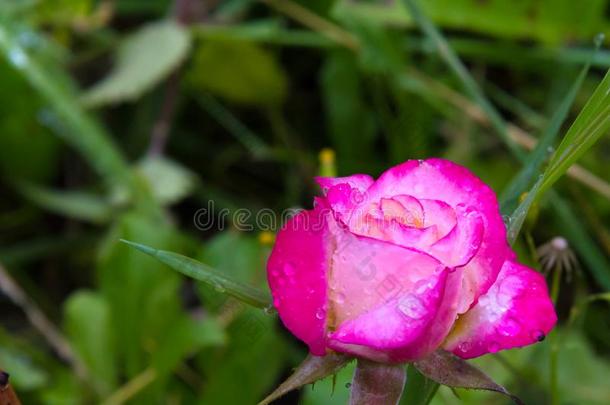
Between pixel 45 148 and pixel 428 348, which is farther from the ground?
pixel 428 348

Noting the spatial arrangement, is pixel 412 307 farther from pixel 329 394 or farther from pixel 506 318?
pixel 329 394

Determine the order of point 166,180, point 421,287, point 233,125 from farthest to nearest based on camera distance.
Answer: point 233,125 → point 166,180 → point 421,287

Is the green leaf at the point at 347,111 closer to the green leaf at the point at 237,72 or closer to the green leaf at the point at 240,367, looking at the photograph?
the green leaf at the point at 237,72

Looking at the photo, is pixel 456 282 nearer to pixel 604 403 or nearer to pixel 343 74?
pixel 604 403

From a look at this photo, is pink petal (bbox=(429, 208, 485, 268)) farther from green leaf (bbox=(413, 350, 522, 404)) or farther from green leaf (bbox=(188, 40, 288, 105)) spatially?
green leaf (bbox=(188, 40, 288, 105))

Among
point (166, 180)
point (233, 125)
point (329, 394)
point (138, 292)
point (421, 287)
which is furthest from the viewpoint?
point (233, 125)

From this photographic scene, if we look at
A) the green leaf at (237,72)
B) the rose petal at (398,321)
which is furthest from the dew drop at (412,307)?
the green leaf at (237,72)

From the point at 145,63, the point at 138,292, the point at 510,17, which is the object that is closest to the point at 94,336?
the point at 138,292

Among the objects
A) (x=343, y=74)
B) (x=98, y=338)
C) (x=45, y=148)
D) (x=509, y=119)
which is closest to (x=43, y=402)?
(x=98, y=338)
